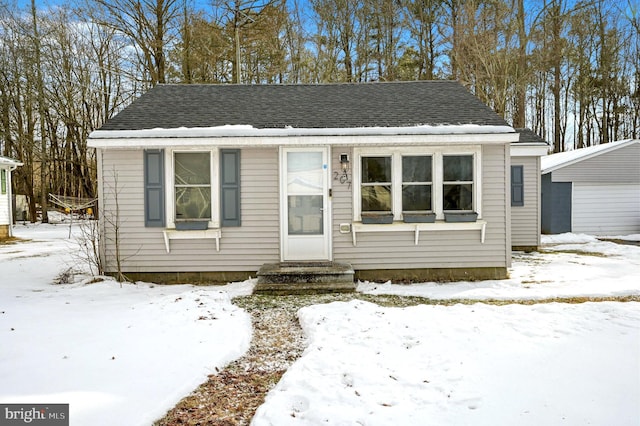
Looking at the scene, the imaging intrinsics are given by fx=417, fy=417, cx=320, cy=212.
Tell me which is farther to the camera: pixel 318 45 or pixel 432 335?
pixel 318 45

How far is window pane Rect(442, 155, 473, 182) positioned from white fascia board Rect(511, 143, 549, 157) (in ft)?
13.0

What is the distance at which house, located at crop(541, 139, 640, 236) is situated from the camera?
13.5m

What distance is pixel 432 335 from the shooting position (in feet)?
13.0

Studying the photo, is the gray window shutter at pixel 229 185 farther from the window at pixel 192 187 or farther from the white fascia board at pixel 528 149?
the white fascia board at pixel 528 149

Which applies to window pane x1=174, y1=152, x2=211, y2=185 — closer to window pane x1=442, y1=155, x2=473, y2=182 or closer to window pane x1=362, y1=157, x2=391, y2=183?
window pane x1=362, y1=157, x2=391, y2=183

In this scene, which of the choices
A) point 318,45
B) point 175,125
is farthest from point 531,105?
point 175,125

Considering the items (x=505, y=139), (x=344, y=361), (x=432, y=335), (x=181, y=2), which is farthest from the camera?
(x=181, y=2)

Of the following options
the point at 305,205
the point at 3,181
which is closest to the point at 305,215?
the point at 305,205

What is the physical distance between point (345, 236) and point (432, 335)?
3.04 metres

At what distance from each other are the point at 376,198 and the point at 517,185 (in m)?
5.28

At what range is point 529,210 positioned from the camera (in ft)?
33.8

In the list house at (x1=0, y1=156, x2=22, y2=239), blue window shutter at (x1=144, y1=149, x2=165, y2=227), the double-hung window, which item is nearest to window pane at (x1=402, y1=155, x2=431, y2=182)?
blue window shutter at (x1=144, y1=149, x2=165, y2=227)

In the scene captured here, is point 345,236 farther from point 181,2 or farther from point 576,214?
point 181,2

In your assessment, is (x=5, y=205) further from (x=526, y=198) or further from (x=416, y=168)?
(x=526, y=198)
